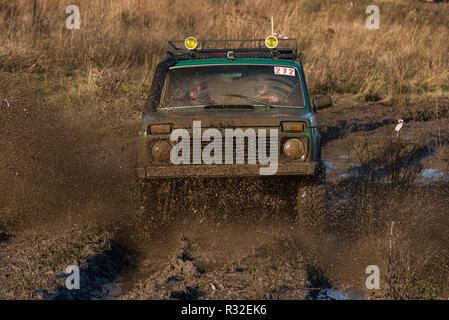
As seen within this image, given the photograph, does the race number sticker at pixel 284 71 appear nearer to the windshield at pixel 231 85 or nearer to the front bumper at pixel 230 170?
the windshield at pixel 231 85

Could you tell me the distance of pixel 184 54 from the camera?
23.7 ft

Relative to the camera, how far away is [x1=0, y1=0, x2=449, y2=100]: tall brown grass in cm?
1426

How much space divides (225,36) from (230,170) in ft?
31.8

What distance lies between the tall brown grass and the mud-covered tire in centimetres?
768

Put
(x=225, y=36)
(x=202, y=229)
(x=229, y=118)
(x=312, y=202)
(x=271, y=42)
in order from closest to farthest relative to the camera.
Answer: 1. (x=229, y=118)
2. (x=312, y=202)
3. (x=202, y=229)
4. (x=271, y=42)
5. (x=225, y=36)

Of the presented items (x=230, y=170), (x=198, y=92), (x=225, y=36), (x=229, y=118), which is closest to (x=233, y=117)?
(x=229, y=118)

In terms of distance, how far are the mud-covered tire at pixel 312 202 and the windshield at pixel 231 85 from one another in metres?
0.91

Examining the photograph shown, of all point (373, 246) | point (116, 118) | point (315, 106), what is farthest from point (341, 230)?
point (116, 118)

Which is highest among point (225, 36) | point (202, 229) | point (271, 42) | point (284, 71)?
point (271, 42)

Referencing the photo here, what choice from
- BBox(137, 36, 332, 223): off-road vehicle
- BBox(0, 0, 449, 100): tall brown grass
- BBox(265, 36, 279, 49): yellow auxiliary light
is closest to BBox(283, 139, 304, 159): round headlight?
BBox(137, 36, 332, 223): off-road vehicle

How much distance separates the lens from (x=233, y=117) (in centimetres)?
607

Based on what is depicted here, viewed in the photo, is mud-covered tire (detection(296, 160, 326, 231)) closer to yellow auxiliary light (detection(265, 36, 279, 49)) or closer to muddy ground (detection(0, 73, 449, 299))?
muddy ground (detection(0, 73, 449, 299))

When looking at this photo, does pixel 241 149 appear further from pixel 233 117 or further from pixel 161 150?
pixel 161 150

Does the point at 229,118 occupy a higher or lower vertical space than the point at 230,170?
higher
